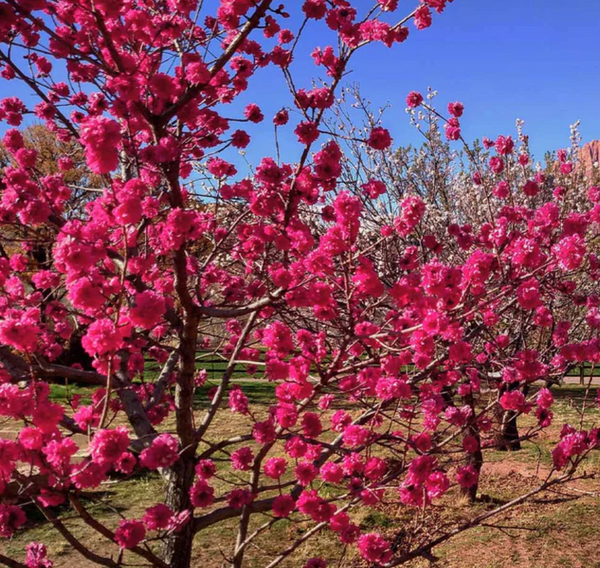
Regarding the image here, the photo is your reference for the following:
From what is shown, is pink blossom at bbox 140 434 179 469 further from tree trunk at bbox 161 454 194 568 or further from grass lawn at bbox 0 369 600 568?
grass lawn at bbox 0 369 600 568

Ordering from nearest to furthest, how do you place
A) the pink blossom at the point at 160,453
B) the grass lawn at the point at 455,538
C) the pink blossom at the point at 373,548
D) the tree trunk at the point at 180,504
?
the pink blossom at the point at 160,453, the pink blossom at the point at 373,548, the tree trunk at the point at 180,504, the grass lawn at the point at 455,538

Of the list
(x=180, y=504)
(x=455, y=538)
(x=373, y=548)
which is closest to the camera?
(x=373, y=548)

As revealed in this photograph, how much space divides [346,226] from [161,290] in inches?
81.6

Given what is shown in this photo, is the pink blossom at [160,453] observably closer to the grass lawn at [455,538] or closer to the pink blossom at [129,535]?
the pink blossom at [129,535]

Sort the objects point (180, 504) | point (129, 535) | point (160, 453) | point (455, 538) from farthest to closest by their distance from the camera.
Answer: point (455, 538) → point (180, 504) → point (129, 535) → point (160, 453)

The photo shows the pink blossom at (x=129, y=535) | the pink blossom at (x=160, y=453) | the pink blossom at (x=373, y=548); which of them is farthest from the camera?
the pink blossom at (x=373, y=548)

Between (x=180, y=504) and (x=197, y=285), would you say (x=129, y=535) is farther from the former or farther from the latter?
(x=197, y=285)

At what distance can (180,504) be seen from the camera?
4.09m

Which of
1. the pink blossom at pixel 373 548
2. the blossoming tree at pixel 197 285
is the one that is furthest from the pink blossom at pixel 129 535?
the pink blossom at pixel 373 548

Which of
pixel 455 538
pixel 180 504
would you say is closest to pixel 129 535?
pixel 180 504

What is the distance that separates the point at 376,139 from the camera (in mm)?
3664

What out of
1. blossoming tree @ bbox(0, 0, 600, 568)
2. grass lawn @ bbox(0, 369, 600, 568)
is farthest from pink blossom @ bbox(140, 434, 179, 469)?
grass lawn @ bbox(0, 369, 600, 568)

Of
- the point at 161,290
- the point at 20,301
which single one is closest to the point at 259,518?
the point at 161,290

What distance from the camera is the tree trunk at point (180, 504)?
4.01 m
